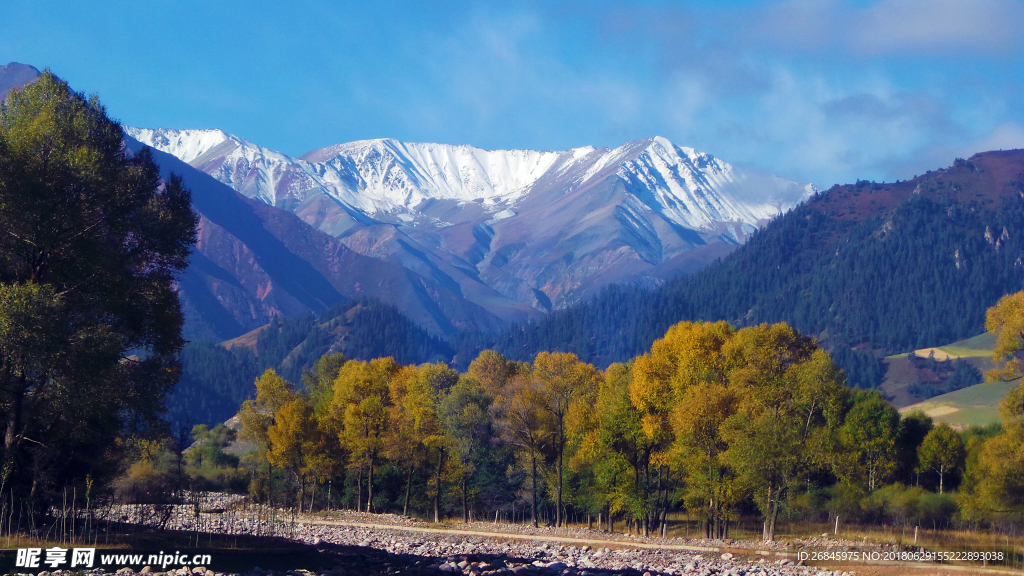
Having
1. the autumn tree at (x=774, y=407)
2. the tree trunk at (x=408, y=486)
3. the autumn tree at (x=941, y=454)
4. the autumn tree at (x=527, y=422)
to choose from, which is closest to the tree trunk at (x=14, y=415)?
the autumn tree at (x=774, y=407)

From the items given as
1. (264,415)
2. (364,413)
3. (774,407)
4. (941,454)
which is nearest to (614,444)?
(774,407)

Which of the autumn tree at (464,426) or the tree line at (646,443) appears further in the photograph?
the autumn tree at (464,426)

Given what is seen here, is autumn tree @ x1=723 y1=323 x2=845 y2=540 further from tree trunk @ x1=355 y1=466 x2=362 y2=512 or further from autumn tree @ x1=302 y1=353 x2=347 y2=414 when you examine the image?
autumn tree @ x1=302 y1=353 x2=347 y2=414

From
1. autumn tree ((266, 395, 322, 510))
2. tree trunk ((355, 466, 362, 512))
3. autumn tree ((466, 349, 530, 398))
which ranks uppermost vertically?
autumn tree ((466, 349, 530, 398))

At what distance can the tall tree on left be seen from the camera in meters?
33.8

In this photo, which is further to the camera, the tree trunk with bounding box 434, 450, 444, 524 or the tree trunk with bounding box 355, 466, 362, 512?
the tree trunk with bounding box 355, 466, 362, 512

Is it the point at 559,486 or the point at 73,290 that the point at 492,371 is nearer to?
the point at 559,486

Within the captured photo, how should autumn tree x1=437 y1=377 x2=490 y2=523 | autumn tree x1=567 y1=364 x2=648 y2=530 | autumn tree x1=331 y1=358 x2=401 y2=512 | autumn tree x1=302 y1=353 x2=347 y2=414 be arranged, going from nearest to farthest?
autumn tree x1=567 y1=364 x2=648 y2=530, autumn tree x1=437 y1=377 x2=490 y2=523, autumn tree x1=331 y1=358 x2=401 y2=512, autumn tree x1=302 y1=353 x2=347 y2=414

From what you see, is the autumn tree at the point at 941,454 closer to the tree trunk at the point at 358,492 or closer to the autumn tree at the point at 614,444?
the autumn tree at the point at 614,444

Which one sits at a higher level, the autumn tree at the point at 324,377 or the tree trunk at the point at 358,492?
the autumn tree at the point at 324,377

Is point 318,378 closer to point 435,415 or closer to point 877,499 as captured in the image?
point 435,415

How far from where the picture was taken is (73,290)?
120 feet

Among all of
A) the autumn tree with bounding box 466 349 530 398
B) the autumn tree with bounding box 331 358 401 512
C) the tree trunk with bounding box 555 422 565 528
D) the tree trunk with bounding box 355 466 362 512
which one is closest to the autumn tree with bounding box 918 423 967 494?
the tree trunk with bounding box 555 422 565 528

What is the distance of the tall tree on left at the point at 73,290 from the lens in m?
33.8
